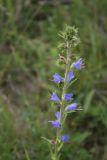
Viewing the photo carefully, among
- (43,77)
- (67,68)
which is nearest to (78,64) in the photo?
(67,68)

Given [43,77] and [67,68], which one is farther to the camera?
[43,77]

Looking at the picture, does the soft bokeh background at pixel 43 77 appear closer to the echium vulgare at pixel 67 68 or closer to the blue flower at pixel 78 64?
the echium vulgare at pixel 67 68

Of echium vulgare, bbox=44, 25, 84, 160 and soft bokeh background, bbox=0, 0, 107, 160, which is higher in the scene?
soft bokeh background, bbox=0, 0, 107, 160

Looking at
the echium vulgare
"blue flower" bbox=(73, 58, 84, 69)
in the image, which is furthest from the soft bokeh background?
"blue flower" bbox=(73, 58, 84, 69)

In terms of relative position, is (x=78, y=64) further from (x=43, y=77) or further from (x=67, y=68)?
(x=43, y=77)

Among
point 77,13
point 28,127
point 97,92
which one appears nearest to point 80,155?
point 28,127

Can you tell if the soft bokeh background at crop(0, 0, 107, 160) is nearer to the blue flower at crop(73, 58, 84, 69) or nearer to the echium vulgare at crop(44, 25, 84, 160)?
the echium vulgare at crop(44, 25, 84, 160)

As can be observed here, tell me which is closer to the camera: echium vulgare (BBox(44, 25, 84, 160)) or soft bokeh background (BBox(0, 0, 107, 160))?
echium vulgare (BBox(44, 25, 84, 160))

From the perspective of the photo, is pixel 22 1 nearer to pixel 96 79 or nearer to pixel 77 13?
pixel 77 13

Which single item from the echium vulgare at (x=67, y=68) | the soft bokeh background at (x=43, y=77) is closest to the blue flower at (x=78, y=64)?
the echium vulgare at (x=67, y=68)
